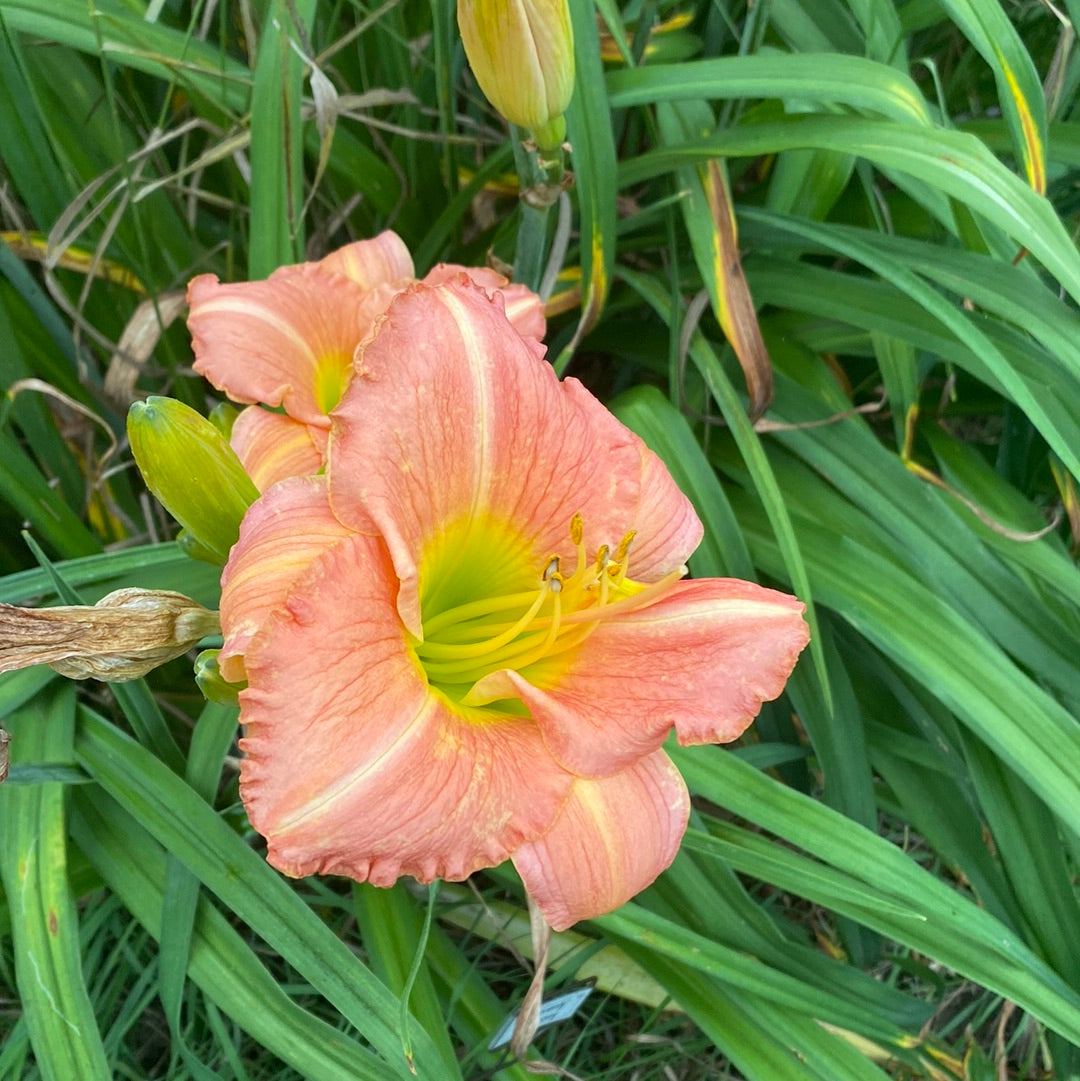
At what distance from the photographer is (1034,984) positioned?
80 cm

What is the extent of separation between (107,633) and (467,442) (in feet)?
0.81

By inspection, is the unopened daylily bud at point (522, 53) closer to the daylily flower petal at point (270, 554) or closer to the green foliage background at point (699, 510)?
the green foliage background at point (699, 510)

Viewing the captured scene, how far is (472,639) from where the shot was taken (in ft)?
2.17

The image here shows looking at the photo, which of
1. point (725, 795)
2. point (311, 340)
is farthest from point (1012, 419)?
point (311, 340)

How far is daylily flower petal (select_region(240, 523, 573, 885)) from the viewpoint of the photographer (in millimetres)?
471

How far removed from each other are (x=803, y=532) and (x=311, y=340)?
1.71 ft

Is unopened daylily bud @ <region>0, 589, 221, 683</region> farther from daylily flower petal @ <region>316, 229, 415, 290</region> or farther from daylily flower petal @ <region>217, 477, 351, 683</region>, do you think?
daylily flower petal @ <region>316, 229, 415, 290</region>

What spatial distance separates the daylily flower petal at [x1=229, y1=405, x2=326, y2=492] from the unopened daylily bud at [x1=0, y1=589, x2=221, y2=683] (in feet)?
0.38

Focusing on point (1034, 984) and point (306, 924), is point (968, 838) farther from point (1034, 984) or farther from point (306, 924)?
point (306, 924)

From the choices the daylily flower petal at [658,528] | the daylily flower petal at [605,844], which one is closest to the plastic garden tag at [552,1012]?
the daylily flower petal at [605,844]

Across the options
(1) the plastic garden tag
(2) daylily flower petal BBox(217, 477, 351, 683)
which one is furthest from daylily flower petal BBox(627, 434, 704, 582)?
(1) the plastic garden tag

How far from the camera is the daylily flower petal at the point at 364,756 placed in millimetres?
471

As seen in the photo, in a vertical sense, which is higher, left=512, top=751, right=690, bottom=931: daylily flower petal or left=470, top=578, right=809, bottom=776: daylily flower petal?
left=470, top=578, right=809, bottom=776: daylily flower petal

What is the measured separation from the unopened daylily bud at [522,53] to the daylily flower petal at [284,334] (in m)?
0.18
